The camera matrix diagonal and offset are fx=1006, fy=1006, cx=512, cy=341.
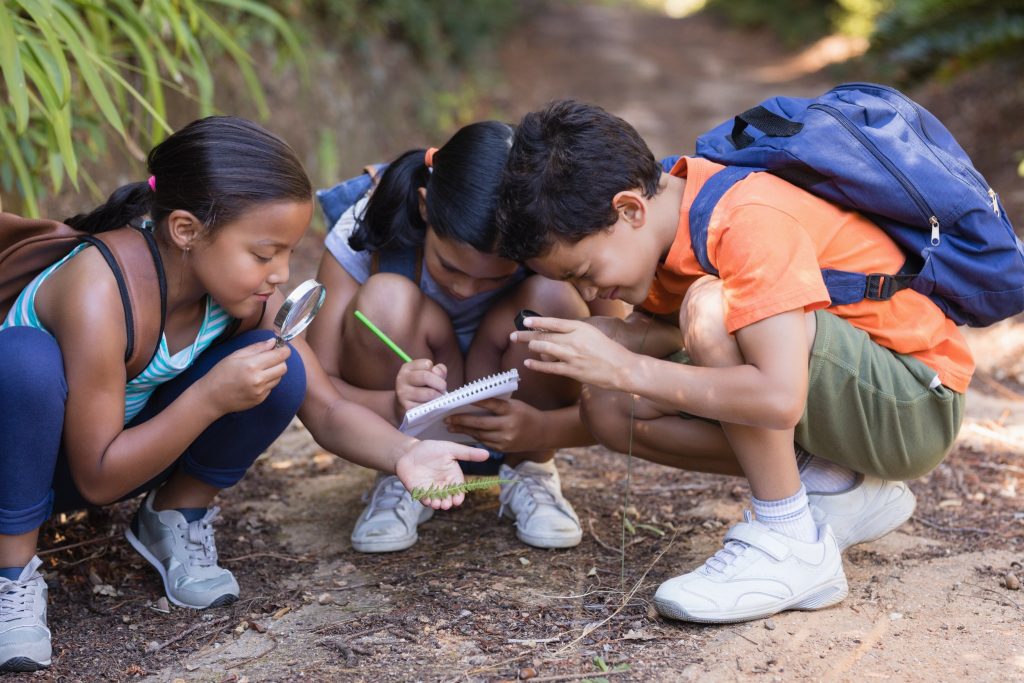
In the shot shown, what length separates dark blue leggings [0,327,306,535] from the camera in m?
1.77

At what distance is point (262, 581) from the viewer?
2223mm

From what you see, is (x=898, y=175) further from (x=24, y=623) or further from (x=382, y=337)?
(x=24, y=623)

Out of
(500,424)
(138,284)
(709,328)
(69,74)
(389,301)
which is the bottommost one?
(500,424)

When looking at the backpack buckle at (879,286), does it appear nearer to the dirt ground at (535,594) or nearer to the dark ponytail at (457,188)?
the dirt ground at (535,594)

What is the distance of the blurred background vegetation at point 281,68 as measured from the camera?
2451mm

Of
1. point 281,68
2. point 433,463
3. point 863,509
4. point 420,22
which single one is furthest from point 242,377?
point 420,22

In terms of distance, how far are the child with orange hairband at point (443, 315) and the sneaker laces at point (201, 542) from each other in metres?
0.33

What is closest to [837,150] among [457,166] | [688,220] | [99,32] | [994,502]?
[688,220]

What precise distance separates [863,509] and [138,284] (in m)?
1.57

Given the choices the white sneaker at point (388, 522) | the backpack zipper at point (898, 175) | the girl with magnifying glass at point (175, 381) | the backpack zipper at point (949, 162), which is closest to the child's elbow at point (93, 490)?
the girl with magnifying glass at point (175, 381)

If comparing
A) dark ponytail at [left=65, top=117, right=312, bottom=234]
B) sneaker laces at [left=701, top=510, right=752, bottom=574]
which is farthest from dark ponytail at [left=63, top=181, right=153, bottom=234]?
sneaker laces at [left=701, top=510, right=752, bottom=574]

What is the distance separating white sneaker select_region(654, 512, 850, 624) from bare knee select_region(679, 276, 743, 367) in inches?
14.6

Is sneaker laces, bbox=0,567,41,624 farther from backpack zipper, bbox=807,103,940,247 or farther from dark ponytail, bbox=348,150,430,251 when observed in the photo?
backpack zipper, bbox=807,103,940,247

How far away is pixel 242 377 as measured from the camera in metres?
1.89
